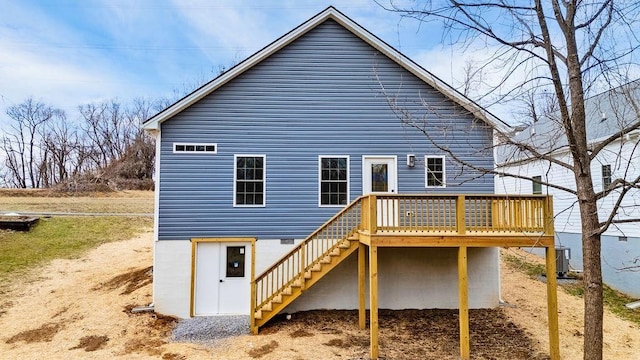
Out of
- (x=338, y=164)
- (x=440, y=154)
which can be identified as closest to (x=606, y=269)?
(x=440, y=154)

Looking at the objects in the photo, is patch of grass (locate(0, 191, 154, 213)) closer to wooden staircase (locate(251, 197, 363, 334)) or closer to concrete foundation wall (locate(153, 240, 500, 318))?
concrete foundation wall (locate(153, 240, 500, 318))

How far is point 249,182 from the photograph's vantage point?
35.7ft

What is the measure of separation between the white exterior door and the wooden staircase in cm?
74

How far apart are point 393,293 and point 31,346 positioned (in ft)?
29.2

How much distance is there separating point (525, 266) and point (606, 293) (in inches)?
118

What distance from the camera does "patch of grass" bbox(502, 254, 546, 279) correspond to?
14211 mm

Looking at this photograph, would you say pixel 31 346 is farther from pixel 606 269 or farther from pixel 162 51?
pixel 162 51

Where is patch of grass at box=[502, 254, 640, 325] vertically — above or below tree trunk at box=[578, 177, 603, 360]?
below

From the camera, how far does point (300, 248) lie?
32.5ft

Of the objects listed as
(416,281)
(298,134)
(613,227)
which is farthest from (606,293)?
(298,134)

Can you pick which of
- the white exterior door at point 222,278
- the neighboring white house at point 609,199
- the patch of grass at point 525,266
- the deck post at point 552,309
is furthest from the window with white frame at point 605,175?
the white exterior door at point 222,278

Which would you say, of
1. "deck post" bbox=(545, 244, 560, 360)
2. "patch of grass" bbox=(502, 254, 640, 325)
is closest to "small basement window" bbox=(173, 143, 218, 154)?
"deck post" bbox=(545, 244, 560, 360)

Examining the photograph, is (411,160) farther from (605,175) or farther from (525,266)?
(525,266)

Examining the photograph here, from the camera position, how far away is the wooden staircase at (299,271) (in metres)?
9.58
